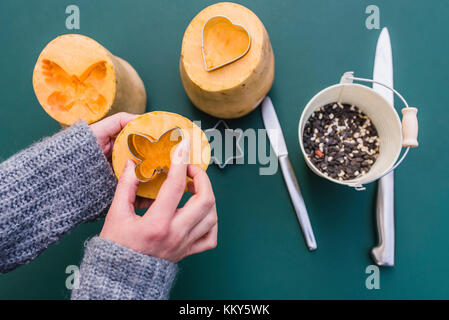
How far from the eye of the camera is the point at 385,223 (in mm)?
564

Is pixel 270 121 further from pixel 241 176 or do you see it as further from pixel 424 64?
pixel 424 64

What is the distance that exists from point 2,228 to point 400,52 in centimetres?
74

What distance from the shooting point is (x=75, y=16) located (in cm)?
62

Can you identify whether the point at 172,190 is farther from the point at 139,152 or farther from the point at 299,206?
the point at 299,206

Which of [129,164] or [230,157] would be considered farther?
[230,157]

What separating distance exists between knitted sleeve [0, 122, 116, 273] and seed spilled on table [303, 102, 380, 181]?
35cm

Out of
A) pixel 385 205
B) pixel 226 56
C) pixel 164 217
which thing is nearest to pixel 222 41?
pixel 226 56

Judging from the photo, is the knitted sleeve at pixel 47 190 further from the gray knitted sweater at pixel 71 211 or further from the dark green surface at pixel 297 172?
the dark green surface at pixel 297 172

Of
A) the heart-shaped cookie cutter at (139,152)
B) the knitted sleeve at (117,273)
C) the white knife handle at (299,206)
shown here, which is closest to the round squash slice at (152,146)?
the heart-shaped cookie cutter at (139,152)

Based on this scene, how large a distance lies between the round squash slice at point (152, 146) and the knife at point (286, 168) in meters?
0.19

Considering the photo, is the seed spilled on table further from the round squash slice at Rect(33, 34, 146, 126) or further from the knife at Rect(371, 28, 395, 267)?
the round squash slice at Rect(33, 34, 146, 126)

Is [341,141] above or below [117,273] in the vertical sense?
above

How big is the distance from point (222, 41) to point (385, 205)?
421 mm

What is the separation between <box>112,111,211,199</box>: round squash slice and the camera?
414mm
